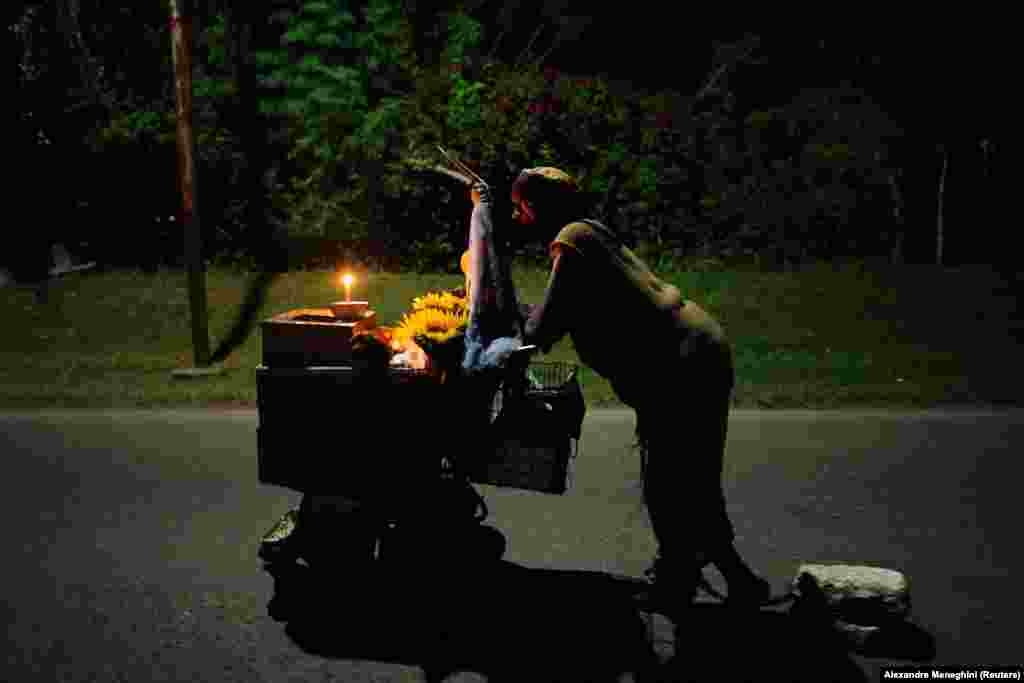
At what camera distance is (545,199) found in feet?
15.1

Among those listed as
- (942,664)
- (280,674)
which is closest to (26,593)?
(280,674)

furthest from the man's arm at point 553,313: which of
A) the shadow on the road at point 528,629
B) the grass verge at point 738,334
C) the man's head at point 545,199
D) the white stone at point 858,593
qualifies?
the grass verge at point 738,334

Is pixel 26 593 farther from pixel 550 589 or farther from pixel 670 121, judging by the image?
pixel 670 121

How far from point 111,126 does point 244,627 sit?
43.7 ft

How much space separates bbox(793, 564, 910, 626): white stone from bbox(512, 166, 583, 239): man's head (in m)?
1.86

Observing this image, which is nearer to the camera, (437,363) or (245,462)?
(437,363)

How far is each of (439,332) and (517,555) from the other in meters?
1.49

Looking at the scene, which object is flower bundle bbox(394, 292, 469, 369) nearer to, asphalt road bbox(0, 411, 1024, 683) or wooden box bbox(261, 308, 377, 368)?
wooden box bbox(261, 308, 377, 368)

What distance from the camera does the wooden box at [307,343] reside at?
490 cm

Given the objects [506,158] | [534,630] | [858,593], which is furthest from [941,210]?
[534,630]

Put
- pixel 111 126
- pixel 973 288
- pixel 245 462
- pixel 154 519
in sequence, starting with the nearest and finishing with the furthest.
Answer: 1. pixel 154 519
2. pixel 245 462
3. pixel 973 288
4. pixel 111 126

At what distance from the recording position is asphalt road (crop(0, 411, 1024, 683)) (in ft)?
14.7

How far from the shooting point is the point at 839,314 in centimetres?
1394

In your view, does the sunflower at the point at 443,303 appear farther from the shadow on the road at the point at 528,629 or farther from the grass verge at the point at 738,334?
the grass verge at the point at 738,334
